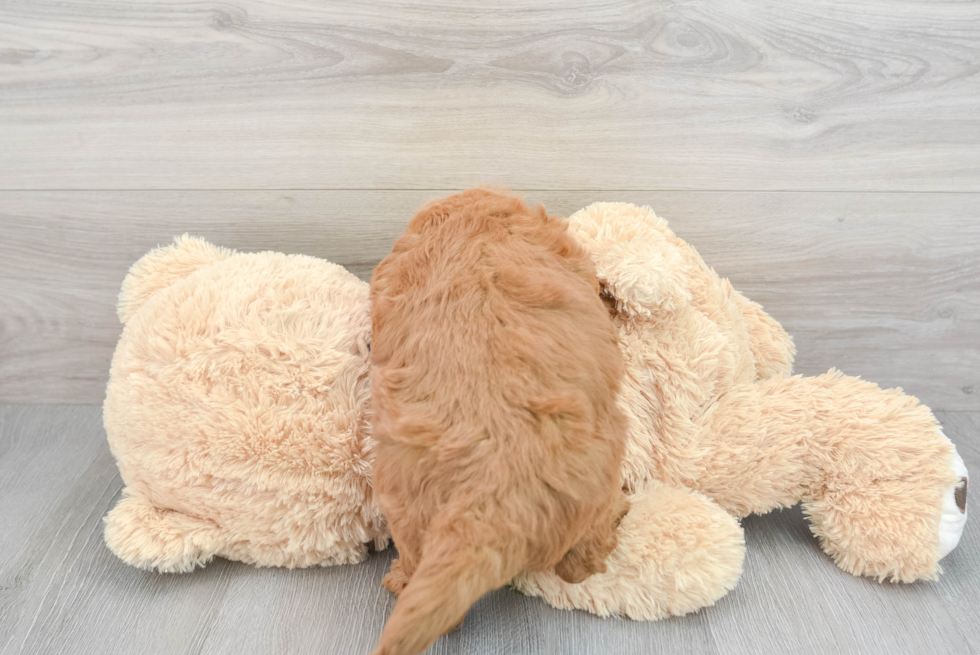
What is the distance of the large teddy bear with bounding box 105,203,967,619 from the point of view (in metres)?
0.62

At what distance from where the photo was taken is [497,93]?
81cm

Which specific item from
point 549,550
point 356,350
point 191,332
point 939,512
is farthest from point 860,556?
point 191,332

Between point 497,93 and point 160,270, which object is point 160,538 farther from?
point 497,93

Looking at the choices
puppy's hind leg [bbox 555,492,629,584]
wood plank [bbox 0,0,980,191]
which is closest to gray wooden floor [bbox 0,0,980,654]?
wood plank [bbox 0,0,980,191]

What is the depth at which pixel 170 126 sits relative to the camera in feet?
2.73

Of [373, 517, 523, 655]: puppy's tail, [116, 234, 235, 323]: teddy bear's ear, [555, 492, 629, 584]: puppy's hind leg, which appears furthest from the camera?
[116, 234, 235, 323]: teddy bear's ear

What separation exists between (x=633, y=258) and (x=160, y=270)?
1.82 feet

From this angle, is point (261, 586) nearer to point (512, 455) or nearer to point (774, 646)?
point (512, 455)

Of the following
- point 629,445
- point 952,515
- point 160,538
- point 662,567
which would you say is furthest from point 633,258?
point 160,538

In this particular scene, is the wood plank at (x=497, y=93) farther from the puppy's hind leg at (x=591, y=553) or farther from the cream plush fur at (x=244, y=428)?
the puppy's hind leg at (x=591, y=553)

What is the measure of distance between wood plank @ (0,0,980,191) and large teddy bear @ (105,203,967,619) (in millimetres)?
190

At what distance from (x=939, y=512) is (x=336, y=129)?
0.79 metres

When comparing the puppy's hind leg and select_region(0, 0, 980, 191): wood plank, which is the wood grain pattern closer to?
the puppy's hind leg

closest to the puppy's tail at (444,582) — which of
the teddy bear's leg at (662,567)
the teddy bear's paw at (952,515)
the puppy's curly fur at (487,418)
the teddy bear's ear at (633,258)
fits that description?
the puppy's curly fur at (487,418)
